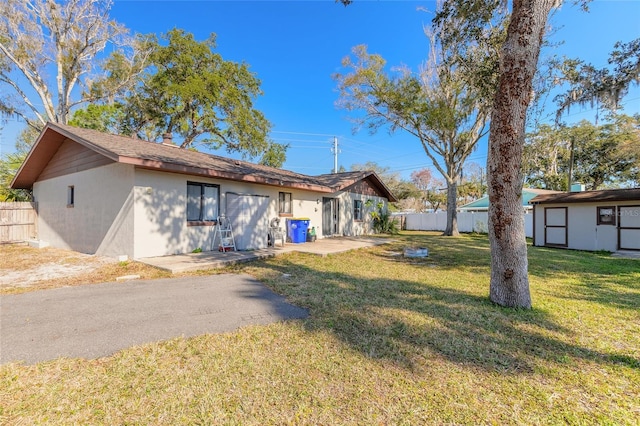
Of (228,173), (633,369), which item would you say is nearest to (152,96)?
(228,173)

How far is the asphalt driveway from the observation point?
297 centimetres

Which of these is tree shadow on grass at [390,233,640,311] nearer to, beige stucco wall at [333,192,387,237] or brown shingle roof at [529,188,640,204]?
brown shingle roof at [529,188,640,204]

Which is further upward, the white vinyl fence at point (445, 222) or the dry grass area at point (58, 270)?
the white vinyl fence at point (445, 222)

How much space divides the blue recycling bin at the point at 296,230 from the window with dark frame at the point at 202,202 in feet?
11.0

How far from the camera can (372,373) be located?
2.43 meters

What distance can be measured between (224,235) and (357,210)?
8944 mm

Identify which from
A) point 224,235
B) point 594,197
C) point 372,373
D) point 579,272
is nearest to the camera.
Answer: point 372,373

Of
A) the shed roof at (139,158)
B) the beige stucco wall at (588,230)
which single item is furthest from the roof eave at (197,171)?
the beige stucco wall at (588,230)

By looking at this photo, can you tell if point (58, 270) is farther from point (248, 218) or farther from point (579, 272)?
point (579, 272)

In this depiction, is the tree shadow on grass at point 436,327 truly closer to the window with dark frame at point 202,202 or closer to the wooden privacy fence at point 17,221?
the window with dark frame at point 202,202

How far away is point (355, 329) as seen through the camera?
3.33 meters

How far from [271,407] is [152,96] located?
68.1ft

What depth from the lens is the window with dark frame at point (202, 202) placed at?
8.21m

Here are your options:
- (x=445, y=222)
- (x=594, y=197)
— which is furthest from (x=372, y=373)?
(x=445, y=222)
